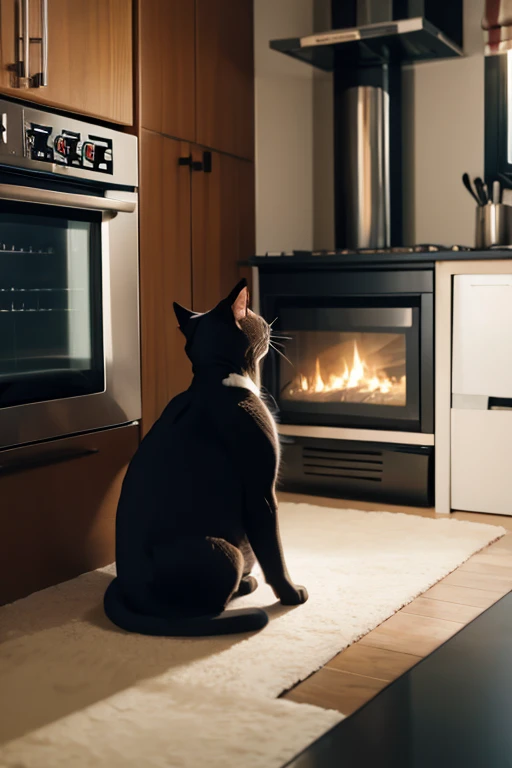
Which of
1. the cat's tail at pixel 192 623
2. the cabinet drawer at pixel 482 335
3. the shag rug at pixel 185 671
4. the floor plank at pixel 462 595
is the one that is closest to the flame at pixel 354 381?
the cabinet drawer at pixel 482 335

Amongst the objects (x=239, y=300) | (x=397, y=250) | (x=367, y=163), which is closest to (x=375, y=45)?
(x=367, y=163)

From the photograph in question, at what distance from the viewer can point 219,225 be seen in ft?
11.6

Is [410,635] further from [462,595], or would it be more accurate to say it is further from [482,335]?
[482,335]

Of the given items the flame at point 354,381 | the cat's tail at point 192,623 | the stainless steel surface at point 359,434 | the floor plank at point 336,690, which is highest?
the flame at point 354,381

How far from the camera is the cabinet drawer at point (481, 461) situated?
10.8 feet

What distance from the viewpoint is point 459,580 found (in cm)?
257

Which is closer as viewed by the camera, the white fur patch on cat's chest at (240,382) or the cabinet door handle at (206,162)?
the white fur patch on cat's chest at (240,382)

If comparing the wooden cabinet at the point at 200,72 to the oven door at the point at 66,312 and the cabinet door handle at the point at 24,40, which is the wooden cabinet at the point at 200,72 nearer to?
the oven door at the point at 66,312

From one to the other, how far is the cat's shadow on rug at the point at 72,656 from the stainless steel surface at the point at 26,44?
1.31m

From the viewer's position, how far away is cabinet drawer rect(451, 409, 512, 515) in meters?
3.31

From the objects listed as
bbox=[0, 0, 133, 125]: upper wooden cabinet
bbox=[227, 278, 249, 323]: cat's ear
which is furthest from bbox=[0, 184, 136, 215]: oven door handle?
bbox=[227, 278, 249, 323]: cat's ear

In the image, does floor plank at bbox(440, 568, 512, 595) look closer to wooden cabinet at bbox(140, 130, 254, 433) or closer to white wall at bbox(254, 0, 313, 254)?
wooden cabinet at bbox(140, 130, 254, 433)

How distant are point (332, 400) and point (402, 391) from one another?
0.93 feet

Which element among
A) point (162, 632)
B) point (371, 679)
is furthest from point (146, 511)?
point (371, 679)
